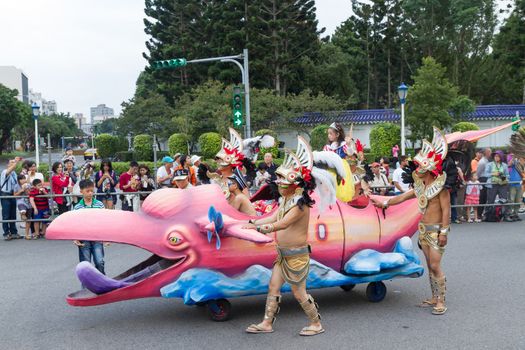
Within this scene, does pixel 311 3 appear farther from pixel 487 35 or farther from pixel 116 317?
pixel 116 317

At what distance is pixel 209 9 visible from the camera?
35125 mm

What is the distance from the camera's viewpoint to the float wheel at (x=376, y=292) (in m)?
6.49

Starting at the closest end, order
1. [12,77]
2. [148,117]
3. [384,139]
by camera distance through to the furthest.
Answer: [384,139] < [148,117] < [12,77]

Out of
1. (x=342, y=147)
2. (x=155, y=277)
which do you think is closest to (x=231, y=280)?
(x=155, y=277)

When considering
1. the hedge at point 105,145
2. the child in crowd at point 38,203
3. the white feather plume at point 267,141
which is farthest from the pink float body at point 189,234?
the hedge at point 105,145

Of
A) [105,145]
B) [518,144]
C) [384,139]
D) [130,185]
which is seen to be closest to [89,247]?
[130,185]

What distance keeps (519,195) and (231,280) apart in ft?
29.0

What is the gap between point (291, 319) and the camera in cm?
591

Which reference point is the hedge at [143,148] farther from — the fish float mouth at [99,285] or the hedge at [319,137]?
the fish float mouth at [99,285]

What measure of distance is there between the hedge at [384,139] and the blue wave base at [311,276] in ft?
64.3

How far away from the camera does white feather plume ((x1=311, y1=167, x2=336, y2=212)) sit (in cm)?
541

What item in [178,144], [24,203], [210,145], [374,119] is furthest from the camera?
[374,119]

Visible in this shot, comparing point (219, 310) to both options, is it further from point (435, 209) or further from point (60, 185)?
Answer: point (60, 185)

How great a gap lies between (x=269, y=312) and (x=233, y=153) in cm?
228
